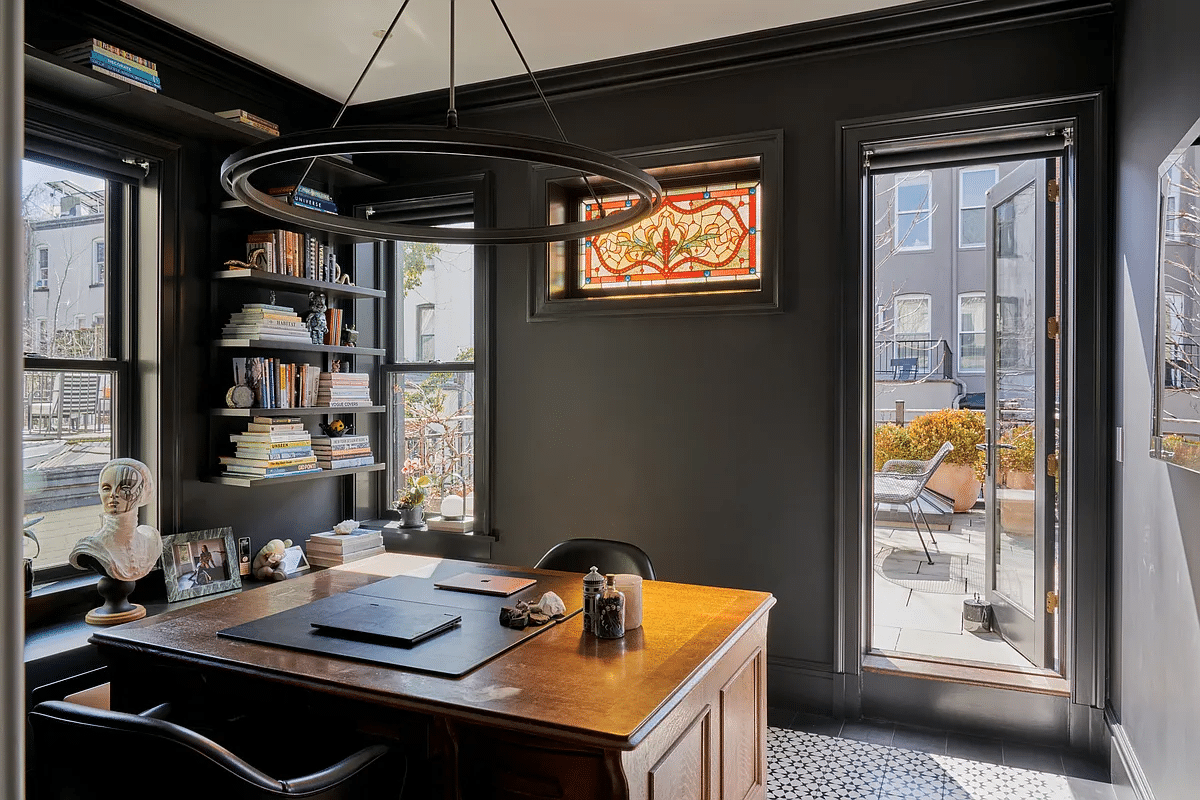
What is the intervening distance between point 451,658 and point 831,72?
2837 millimetres

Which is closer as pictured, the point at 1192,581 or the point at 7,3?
the point at 7,3

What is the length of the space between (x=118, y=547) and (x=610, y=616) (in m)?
1.93

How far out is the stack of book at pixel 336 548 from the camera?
383 centimetres

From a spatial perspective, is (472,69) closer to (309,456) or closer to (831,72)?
(831,72)

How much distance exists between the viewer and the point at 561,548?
2.93 m

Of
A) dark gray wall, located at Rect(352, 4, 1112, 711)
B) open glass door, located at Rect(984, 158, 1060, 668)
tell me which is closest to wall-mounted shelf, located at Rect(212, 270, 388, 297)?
dark gray wall, located at Rect(352, 4, 1112, 711)

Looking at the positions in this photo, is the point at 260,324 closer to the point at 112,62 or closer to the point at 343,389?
the point at 343,389

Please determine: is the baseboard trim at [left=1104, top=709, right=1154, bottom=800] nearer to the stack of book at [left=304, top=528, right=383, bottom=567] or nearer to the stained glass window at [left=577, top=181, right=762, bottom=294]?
the stained glass window at [left=577, top=181, right=762, bottom=294]

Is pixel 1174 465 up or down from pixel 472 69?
down

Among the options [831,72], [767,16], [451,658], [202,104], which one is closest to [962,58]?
[831,72]

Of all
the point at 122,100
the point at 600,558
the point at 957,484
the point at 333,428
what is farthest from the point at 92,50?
the point at 957,484

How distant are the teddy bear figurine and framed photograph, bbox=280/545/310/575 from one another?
0.04 metres

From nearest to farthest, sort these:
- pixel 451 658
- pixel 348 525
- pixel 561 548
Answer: pixel 451 658 < pixel 561 548 < pixel 348 525


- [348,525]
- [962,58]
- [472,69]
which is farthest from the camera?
[348,525]
